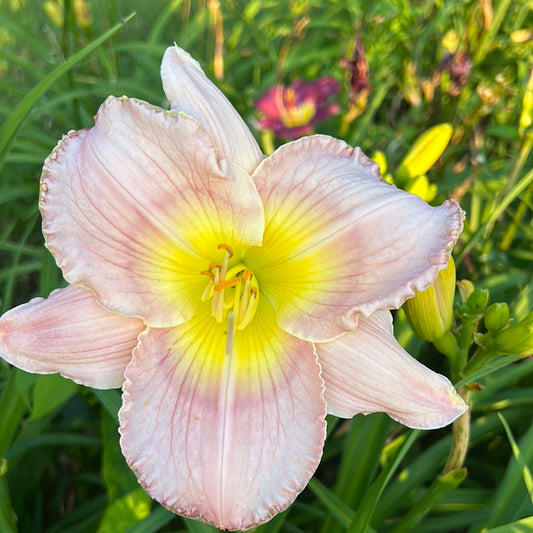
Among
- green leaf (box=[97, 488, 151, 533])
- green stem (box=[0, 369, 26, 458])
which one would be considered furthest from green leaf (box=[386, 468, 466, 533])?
green stem (box=[0, 369, 26, 458])

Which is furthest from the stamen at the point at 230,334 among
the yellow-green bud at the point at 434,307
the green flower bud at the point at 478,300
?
the green flower bud at the point at 478,300

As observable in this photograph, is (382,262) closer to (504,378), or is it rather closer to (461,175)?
(504,378)

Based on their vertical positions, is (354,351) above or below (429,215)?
below

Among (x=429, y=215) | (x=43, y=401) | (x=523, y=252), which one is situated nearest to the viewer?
(x=429, y=215)

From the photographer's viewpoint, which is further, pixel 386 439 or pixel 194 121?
pixel 386 439

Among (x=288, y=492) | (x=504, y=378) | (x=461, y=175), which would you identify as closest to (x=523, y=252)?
(x=461, y=175)

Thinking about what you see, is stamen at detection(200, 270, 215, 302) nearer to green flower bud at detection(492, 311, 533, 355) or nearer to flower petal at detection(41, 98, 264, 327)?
flower petal at detection(41, 98, 264, 327)
